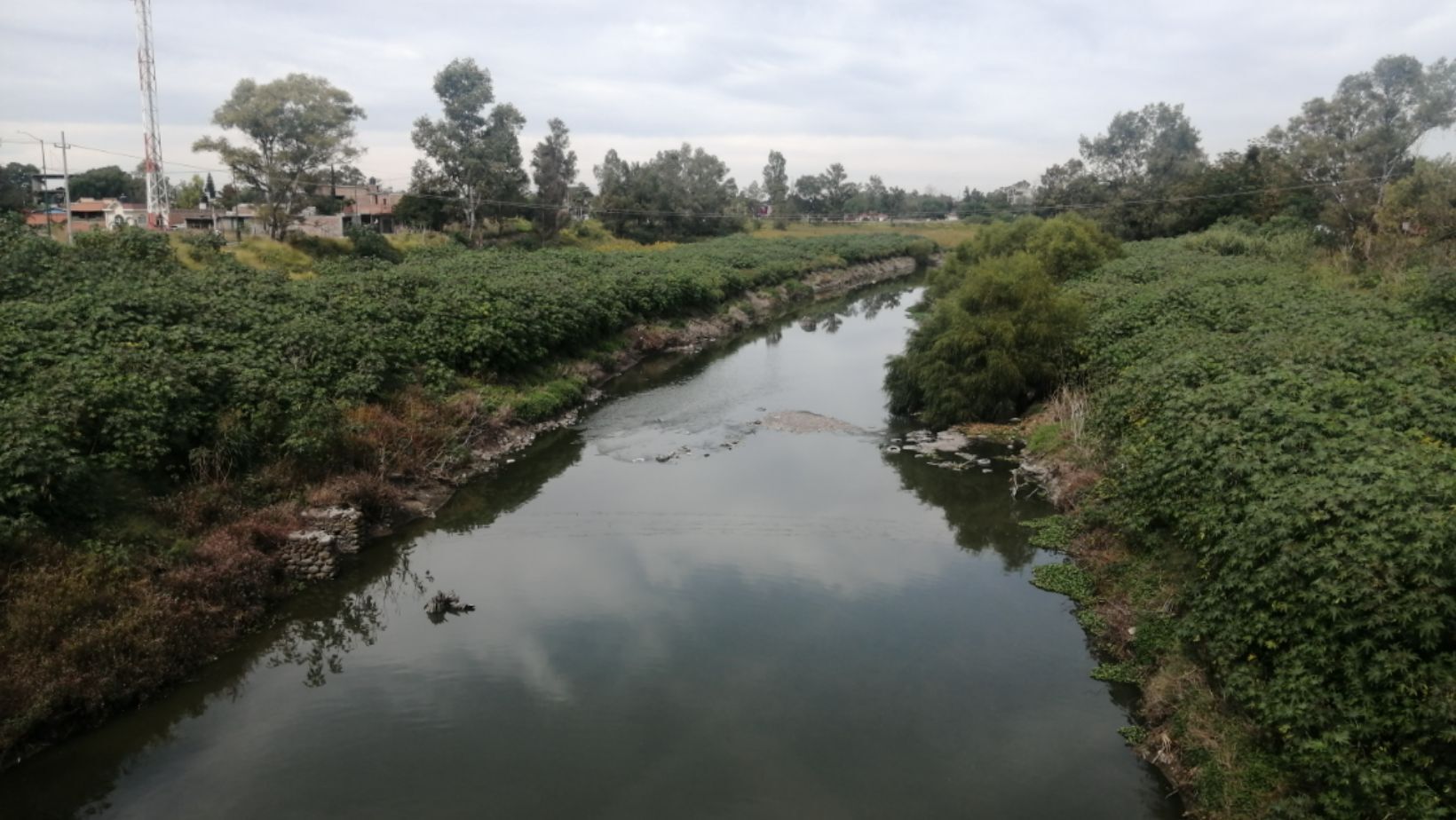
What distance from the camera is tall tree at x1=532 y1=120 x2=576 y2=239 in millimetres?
60719

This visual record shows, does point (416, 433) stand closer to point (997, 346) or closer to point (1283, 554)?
point (997, 346)

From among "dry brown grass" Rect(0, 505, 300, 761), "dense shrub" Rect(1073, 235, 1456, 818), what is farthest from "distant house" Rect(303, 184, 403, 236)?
"dense shrub" Rect(1073, 235, 1456, 818)

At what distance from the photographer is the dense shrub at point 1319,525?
7.22 meters

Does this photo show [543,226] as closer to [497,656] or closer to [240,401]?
[240,401]

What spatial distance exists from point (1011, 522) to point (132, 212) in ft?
198

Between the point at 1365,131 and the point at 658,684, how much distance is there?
46.5 m

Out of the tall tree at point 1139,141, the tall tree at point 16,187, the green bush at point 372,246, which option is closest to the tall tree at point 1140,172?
the tall tree at point 1139,141

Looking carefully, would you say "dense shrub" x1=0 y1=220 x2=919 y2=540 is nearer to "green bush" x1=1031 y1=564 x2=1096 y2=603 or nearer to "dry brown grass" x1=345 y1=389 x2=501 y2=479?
"dry brown grass" x1=345 y1=389 x2=501 y2=479

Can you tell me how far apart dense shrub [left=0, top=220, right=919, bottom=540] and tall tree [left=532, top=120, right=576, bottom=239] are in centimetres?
2997

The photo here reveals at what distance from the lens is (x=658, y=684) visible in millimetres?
11242

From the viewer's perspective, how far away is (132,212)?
55.8 m

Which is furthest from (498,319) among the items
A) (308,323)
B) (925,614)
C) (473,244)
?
(473,244)

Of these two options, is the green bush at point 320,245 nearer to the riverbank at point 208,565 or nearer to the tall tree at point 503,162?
the tall tree at point 503,162

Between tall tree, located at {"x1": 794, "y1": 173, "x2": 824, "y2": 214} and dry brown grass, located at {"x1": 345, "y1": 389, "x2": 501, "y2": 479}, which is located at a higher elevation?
tall tree, located at {"x1": 794, "y1": 173, "x2": 824, "y2": 214}
